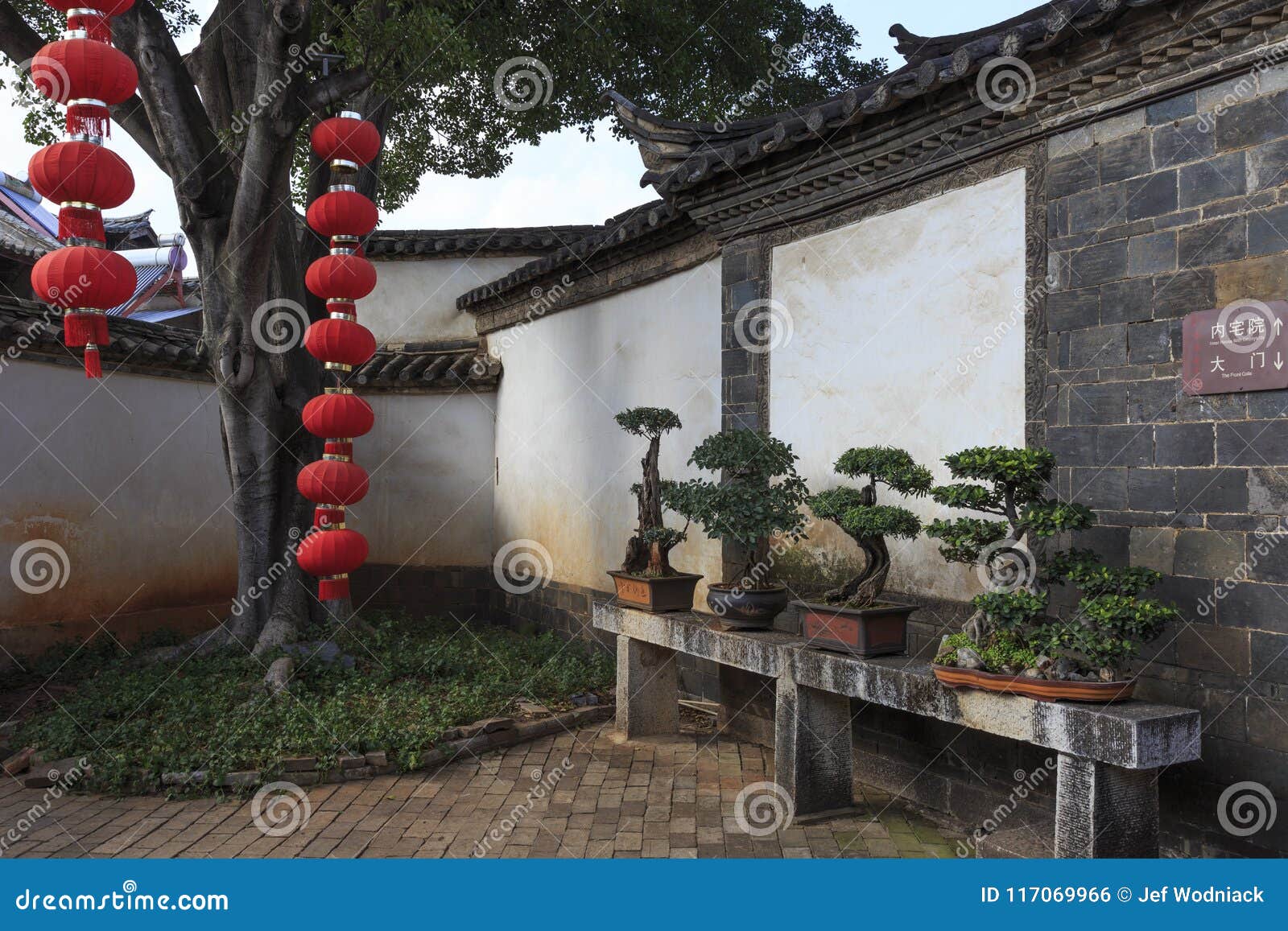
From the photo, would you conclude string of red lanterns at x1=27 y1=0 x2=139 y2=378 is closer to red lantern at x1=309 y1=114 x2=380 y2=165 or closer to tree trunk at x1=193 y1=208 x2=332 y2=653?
red lantern at x1=309 y1=114 x2=380 y2=165

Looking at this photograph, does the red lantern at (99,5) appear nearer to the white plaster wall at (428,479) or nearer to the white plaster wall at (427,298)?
the white plaster wall at (428,479)

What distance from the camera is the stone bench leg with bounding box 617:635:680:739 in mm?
6141

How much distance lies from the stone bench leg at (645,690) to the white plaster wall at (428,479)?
469 cm

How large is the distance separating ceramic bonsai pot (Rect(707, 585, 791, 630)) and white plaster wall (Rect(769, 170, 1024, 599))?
0.59m

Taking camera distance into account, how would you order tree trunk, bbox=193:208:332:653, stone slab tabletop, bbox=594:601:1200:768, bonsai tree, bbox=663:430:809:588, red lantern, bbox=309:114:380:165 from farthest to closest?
tree trunk, bbox=193:208:332:653 < red lantern, bbox=309:114:380:165 < bonsai tree, bbox=663:430:809:588 < stone slab tabletop, bbox=594:601:1200:768

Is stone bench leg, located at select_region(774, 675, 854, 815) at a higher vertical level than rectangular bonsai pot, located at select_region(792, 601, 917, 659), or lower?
lower

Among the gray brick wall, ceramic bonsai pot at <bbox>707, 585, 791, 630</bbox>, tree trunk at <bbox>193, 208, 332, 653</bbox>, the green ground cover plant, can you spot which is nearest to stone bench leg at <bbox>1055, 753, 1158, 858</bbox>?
the gray brick wall

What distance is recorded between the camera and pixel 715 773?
215 inches

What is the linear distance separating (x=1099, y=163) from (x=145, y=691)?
6.61 metres

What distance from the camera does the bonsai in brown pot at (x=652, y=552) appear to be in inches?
234

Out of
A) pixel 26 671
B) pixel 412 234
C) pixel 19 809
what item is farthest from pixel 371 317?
pixel 19 809

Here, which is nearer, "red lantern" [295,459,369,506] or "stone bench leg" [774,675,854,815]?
"stone bench leg" [774,675,854,815]

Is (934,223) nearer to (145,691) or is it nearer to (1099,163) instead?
(1099,163)

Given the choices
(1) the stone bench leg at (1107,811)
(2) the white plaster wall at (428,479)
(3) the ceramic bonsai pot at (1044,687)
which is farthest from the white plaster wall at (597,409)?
(1) the stone bench leg at (1107,811)
